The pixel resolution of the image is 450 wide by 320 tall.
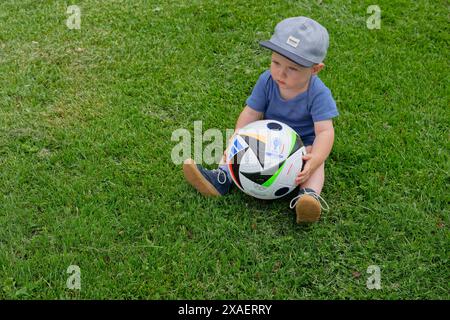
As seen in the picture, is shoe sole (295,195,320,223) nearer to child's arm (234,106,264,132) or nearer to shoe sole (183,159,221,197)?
shoe sole (183,159,221,197)

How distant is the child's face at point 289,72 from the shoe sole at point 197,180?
697mm

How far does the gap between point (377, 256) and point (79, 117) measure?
224cm

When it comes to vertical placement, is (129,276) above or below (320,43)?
below

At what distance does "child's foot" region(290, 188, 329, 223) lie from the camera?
2926mm

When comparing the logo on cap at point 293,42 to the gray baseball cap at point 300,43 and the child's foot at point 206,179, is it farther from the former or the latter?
the child's foot at point 206,179

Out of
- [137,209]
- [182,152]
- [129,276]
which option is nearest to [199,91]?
[182,152]

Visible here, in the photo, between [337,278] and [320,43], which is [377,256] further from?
[320,43]

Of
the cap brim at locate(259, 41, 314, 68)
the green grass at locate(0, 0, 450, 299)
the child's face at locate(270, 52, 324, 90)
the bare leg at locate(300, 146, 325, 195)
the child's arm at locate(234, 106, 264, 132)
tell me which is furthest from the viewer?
the child's arm at locate(234, 106, 264, 132)

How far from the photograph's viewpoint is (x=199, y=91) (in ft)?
13.6

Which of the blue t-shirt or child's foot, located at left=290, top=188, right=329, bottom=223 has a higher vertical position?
the blue t-shirt

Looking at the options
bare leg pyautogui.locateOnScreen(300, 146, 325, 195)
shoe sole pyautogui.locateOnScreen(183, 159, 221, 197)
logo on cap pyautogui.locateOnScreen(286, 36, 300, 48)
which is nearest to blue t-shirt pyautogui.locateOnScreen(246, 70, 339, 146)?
bare leg pyautogui.locateOnScreen(300, 146, 325, 195)

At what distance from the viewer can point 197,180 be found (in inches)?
125

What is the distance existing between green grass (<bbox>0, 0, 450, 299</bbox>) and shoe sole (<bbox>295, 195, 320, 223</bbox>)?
0.29 feet

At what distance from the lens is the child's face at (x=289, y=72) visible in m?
3.07
